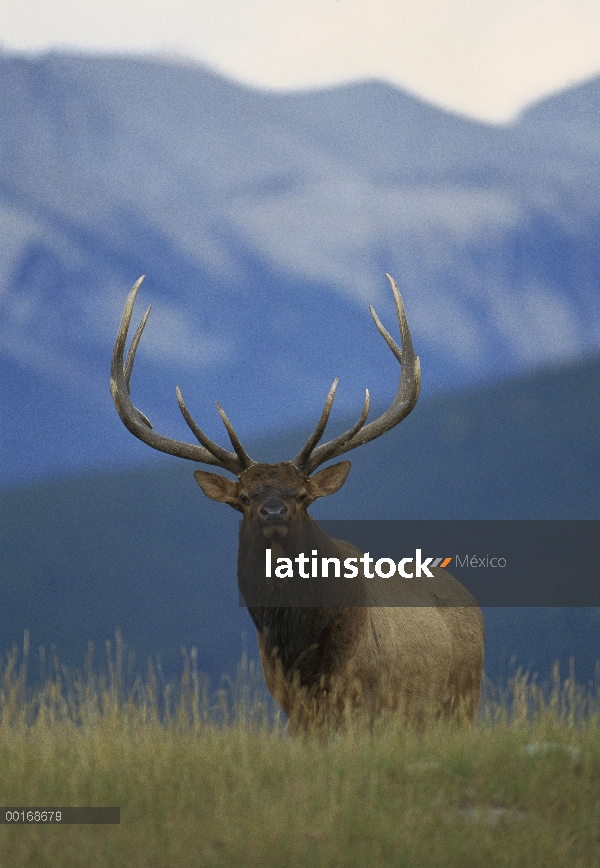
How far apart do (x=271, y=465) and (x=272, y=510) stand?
2.01 ft

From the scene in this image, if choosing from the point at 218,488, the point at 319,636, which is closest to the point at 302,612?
the point at 319,636

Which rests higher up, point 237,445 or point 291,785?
point 237,445

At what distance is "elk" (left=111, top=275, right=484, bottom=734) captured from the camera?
8148 mm

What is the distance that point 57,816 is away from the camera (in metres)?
5.73

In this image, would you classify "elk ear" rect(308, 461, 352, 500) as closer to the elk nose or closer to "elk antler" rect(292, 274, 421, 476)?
"elk antler" rect(292, 274, 421, 476)

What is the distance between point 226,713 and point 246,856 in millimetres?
2431

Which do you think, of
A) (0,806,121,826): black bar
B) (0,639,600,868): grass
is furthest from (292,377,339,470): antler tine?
(0,806,121,826): black bar

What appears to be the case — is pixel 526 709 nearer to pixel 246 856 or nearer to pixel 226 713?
pixel 226 713

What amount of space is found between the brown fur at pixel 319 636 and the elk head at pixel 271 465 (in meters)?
0.01

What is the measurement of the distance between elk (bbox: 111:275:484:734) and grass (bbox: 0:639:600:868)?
598 mm

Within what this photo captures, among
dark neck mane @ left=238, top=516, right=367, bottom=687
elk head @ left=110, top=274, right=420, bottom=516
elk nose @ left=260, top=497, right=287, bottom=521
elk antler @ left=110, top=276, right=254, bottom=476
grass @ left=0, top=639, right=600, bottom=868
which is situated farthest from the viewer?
elk antler @ left=110, top=276, right=254, bottom=476

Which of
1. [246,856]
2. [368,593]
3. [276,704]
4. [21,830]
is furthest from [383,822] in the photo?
[368,593]

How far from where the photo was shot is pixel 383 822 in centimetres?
552

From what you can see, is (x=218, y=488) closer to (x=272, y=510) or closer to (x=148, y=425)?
(x=272, y=510)
